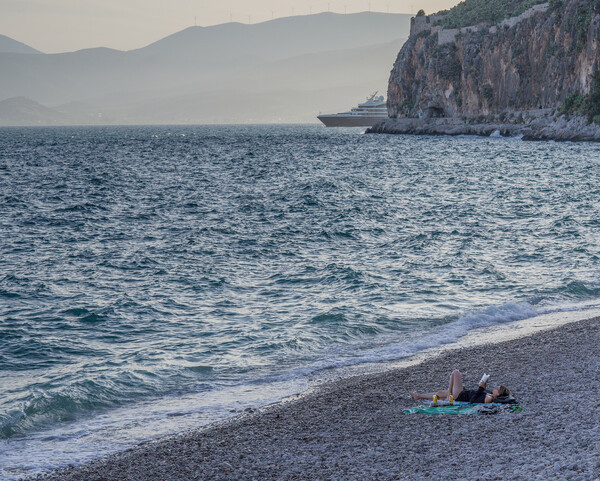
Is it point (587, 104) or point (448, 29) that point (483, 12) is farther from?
point (587, 104)

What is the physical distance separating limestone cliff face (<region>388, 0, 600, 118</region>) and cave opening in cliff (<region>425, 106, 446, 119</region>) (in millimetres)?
227

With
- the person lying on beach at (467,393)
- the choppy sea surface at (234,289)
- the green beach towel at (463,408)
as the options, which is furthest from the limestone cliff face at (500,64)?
the green beach towel at (463,408)

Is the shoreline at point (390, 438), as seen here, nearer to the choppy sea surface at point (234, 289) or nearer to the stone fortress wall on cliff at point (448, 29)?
the choppy sea surface at point (234, 289)

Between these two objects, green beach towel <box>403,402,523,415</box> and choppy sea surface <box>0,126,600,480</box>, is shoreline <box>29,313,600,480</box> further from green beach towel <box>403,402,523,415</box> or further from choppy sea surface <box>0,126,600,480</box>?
choppy sea surface <box>0,126,600,480</box>

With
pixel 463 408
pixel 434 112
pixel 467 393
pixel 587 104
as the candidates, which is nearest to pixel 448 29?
pixel 434 112

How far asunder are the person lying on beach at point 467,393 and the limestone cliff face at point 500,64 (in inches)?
3800

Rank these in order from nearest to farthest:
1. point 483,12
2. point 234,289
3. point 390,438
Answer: point 390,438 → point 234,289 → point 483,12

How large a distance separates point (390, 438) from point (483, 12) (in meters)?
155

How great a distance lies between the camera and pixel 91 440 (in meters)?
10.9

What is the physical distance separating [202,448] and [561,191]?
3833cm

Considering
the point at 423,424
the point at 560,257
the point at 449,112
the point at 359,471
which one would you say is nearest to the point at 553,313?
the point at 560,257

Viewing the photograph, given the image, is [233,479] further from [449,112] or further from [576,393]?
[449,112]

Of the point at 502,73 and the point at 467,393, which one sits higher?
the point at 502,73

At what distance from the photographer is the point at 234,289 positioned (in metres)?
20.9
